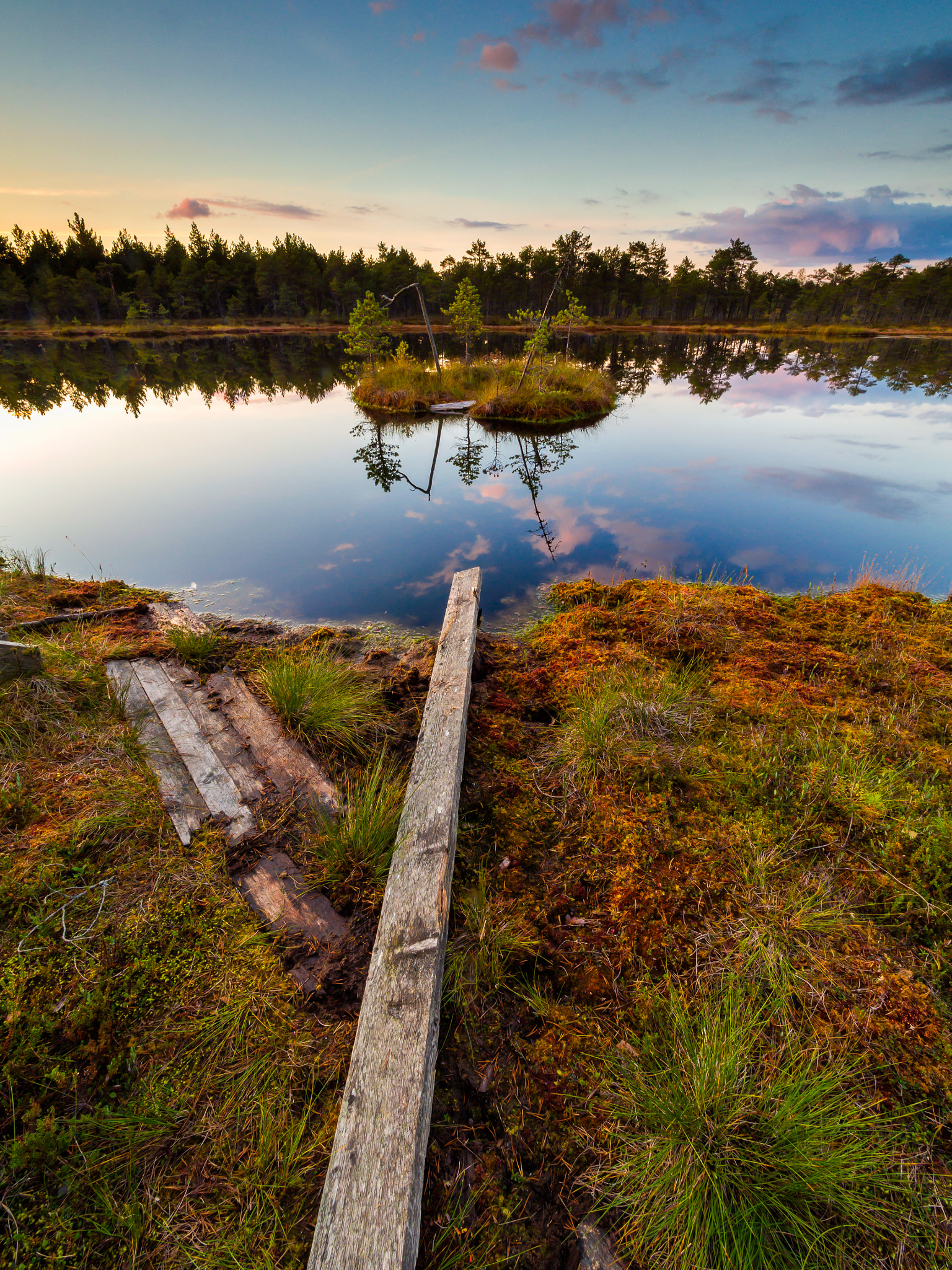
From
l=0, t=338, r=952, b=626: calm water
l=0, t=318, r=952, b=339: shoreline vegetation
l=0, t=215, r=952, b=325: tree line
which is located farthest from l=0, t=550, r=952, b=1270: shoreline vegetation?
l=0, t=215, r=952, b=325: tree line

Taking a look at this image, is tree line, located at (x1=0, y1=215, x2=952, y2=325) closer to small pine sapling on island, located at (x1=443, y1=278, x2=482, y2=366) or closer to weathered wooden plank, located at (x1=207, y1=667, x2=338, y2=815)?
small pine sapling on island, located at (x1=443, y1=278, x2=482, y2=366)

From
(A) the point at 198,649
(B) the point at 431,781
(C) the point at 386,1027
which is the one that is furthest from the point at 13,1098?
(A) the point at 198,649

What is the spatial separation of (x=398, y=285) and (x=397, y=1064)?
8671cm

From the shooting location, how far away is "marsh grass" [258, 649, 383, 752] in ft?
11.2

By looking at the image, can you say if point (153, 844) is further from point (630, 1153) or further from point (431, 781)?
point (630, 1153)

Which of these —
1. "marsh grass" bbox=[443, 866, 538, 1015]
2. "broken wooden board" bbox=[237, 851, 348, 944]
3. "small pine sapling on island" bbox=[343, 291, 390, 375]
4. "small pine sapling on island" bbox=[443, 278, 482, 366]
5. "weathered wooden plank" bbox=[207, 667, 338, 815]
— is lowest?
"marsh grass" bbox=[443, 866, 538, 1015]

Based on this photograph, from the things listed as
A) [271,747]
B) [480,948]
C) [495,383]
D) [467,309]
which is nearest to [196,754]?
[271,747]

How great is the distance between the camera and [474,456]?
1228cm

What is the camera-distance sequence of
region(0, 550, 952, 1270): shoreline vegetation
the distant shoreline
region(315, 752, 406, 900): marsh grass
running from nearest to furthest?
region(0, 550, 952, 1270): shoreline vegetation → region(315, 752, 406, 900): marsh grass → the distant shoreline

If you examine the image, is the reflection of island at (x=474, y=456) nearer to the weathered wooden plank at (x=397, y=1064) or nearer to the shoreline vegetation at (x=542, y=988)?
the shoreline vegetation at (x=542, y=988)

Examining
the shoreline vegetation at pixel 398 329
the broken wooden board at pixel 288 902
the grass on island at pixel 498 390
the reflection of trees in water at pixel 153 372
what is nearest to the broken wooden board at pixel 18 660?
the broken wooden board at pixel 288 902

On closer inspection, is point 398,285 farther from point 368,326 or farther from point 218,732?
point 218,732

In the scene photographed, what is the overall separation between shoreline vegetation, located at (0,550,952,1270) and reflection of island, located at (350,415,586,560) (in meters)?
6.10

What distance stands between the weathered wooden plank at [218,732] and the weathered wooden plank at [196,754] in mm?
40
